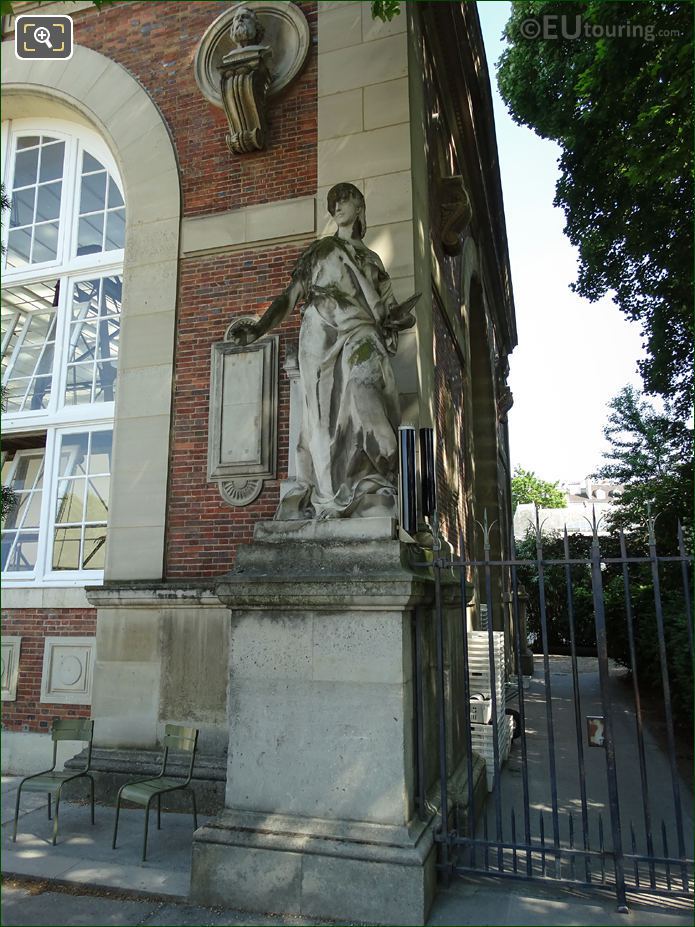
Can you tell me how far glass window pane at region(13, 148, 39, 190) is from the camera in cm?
1039

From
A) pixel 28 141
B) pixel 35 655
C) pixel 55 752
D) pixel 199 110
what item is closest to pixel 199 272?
pixel 199 110

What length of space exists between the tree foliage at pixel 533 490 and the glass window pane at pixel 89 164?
5069cm

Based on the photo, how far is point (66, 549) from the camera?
346 inches

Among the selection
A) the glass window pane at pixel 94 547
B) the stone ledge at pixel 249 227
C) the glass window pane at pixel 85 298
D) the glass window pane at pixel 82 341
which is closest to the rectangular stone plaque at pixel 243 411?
the stone ledge at pixel 249 227

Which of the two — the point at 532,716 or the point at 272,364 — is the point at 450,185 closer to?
the point at 272,364

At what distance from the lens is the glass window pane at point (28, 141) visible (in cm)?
1039

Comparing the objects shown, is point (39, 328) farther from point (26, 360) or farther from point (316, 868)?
point (316, 868)

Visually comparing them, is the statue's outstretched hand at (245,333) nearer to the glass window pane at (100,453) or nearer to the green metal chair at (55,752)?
the green metal chair at (55,752)

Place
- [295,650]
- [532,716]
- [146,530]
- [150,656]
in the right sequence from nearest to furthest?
1. [295,650]
2. [150,656]
3. [146,530]
4. [532,716]

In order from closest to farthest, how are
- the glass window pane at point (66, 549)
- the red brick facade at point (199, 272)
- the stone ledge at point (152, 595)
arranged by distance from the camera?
the stone ledge at point (152, 595), the red brick facade at point (199, 272), the glass window pane at point (66, 549)

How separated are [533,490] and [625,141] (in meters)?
50.5

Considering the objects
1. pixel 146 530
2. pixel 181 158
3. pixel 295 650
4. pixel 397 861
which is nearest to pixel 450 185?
pixel 181 158

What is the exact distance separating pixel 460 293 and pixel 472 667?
21.9 feet

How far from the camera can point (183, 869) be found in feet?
16.6
